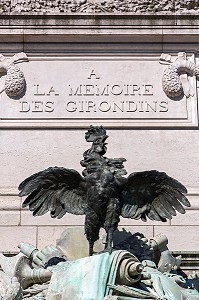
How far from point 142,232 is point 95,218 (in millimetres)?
1893

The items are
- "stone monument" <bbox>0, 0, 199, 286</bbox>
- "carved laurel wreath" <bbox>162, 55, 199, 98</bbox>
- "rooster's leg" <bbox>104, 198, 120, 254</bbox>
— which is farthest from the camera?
"carved laurel wreath" <bbox>162, 55, 199, 98</bbox>

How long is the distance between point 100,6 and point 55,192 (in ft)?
14.3

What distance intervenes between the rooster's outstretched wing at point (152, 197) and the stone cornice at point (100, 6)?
4.14 metres

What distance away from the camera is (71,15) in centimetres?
1777

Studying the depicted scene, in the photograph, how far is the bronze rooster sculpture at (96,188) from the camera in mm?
14570

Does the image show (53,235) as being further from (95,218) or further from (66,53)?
(66,53)

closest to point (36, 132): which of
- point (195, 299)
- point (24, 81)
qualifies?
point (24, 81)

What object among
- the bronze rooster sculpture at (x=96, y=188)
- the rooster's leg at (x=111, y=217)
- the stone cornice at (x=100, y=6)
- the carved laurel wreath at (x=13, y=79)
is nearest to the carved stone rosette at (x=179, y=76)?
the stone cornice at (x=100, y=6)

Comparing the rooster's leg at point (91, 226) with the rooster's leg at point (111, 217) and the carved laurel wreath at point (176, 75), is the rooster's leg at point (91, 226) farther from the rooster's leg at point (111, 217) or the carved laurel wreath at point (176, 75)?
the carved laurel wreath at point (176, 75)

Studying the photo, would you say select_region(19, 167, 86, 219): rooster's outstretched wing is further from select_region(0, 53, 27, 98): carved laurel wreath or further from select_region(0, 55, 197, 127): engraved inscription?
select_region(0, 53, 27, 98): carved laurel wreath

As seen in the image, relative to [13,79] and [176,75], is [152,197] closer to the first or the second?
[176,75]

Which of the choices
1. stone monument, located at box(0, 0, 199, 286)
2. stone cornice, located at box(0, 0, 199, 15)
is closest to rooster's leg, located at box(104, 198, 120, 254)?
stone monument, located at box(0, 0, 199, 286)

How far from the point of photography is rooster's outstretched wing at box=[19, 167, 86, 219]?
1486 cm

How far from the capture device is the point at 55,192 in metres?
15.0
